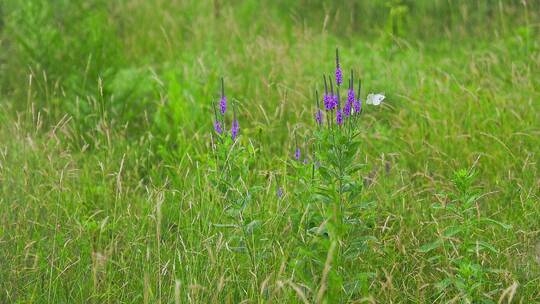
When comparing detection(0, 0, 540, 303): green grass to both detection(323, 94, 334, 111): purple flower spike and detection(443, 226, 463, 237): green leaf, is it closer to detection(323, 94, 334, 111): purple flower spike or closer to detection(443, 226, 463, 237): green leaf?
detection(443, 226, 463, 237): green leaf

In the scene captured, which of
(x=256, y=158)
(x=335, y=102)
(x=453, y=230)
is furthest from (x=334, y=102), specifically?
(x=256, y=158)

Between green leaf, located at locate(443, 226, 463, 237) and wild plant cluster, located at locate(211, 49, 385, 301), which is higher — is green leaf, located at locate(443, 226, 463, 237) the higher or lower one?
the lower one

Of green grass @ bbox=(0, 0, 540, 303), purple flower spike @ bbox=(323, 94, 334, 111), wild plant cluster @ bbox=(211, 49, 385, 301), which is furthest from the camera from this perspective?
green grass @ bbox=(0, 0, 540, 303)

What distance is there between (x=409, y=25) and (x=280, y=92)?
2001mm

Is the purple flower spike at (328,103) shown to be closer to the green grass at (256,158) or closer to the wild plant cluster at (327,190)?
the wild plant cluster at (327,190)

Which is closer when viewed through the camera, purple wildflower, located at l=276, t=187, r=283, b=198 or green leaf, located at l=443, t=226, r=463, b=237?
green leaf, located at l=443, t=226, r=463, b=237

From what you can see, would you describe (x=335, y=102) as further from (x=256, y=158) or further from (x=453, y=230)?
(x=256, y=158)

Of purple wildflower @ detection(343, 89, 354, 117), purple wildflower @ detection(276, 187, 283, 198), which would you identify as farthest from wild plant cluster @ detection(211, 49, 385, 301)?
purple wildflower @ detection(276, 187, 283, 198)

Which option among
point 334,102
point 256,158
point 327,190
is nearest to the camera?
point 327,190

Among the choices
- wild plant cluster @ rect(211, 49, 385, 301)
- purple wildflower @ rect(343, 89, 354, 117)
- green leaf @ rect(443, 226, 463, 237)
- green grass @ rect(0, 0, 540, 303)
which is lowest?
green grass @ rect(0, 0, 540, 303)

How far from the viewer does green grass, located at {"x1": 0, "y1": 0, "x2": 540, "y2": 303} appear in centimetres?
282

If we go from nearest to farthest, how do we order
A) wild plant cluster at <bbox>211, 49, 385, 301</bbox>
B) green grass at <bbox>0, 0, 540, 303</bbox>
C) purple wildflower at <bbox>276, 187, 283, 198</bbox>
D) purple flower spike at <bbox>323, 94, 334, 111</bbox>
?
wild plant cluster at <bbox>211, 49, 385, 301</bbox> < purple flower spike at <bbox>323, 94, 334, 111</bbox> < green grass at <bbox>0, 0, 540, 303</bbox> < purple wildflower at <bbox>276, 187, 283, 198</bbox>

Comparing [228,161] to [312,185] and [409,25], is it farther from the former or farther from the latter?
[409,25]

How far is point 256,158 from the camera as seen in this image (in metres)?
3.82
